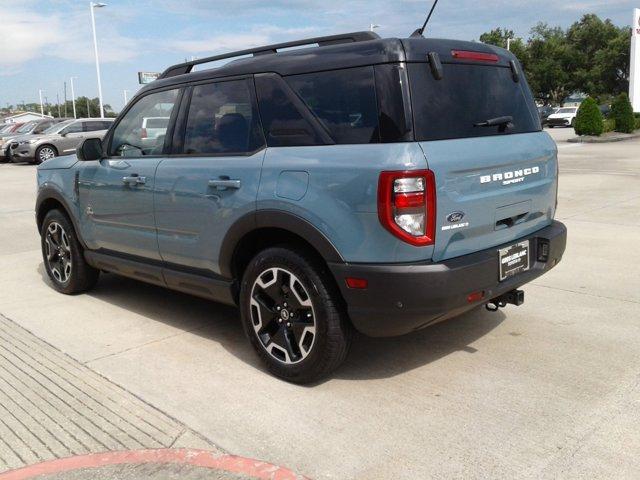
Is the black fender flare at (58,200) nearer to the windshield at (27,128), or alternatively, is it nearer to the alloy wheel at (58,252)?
the alloy wheel at (58,252)

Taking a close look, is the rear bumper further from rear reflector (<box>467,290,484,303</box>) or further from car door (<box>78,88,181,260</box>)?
car door (<box>78,88,181,260</box>)

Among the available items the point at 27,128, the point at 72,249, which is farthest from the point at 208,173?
the point at 27,128

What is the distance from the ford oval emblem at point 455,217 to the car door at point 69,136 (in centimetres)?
2120

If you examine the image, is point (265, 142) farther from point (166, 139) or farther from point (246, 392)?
point (246, 392)

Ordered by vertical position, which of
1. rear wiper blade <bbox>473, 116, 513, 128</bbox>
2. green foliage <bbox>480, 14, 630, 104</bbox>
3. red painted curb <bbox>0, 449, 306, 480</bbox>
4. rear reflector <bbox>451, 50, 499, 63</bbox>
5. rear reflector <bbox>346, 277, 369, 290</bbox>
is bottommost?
red painted curb <bbox>0, 449, 306, 480</bbox>

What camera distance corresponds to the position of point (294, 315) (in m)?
3.69

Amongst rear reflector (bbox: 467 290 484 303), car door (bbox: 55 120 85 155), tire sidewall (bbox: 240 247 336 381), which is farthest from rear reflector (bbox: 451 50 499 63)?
car door (bbox: 55 120 85 155)

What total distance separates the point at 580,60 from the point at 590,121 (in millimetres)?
39423

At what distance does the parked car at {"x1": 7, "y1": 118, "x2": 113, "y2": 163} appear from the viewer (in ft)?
72.7

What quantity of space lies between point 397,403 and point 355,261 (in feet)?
2.80

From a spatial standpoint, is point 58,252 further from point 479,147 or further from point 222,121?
point 479,147

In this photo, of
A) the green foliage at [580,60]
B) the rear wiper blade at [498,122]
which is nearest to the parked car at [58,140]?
the rear wiper blade at [498,122]

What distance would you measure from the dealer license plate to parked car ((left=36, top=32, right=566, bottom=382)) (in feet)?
0.04

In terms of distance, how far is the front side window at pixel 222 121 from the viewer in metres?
3.90
